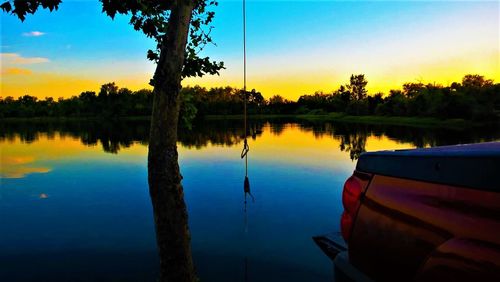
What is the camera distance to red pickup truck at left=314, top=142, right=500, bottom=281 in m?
1.52

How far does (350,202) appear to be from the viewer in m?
2.43

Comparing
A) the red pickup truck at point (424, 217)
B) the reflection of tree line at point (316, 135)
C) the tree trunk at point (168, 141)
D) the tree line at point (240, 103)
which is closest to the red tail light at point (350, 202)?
the red pickup truck at point (424, 217)

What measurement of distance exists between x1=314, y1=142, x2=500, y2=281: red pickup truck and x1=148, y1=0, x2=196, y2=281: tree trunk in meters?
3.04

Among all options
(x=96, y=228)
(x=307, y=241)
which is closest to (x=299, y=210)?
(x=307, y=241)

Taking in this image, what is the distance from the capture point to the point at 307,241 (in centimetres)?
913

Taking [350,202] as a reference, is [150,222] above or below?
below

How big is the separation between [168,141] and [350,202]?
10.2 feet

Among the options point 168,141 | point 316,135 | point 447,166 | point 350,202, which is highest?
point 447,166

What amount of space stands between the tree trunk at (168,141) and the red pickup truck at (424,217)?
3038 millimetres

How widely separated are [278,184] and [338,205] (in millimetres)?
4049

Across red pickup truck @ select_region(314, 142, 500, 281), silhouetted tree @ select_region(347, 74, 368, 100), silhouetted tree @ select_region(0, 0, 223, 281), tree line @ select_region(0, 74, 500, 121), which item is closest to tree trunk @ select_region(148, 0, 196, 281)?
silhouetted tree @ select_region(0, 0, 223, 281)

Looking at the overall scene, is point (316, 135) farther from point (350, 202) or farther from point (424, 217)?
point (424, 217)

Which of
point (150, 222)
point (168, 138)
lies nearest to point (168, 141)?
point (168, 138)

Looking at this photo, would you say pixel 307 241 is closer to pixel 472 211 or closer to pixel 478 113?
pixel 472 211
